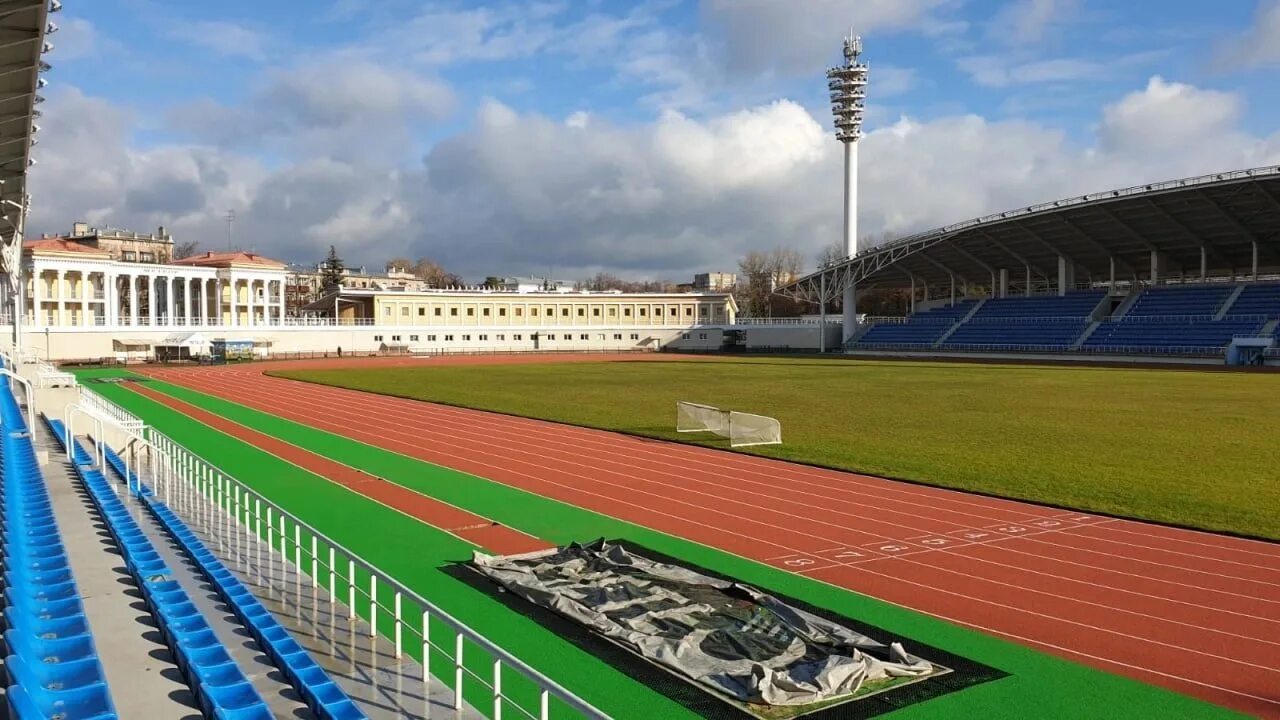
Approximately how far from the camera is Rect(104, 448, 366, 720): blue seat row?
5.60 meters

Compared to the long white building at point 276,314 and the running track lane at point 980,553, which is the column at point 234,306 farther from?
the running track lane at point 980,553

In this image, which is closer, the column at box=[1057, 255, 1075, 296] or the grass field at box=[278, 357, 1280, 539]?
the grass field at box=[278, 357, 1280, 539]

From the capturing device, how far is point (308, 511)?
545 inches

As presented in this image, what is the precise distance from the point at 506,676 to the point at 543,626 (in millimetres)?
1039

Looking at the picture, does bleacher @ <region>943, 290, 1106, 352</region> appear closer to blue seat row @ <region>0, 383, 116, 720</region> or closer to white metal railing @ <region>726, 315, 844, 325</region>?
white metal railing @ <region>726, 315, 844, 325</region>

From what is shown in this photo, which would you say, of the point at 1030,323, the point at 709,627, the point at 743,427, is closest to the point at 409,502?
the point at 709,627

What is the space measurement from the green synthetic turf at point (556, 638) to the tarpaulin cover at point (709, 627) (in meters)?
0.45

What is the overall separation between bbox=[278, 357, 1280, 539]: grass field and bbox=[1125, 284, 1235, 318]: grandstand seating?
669 inches

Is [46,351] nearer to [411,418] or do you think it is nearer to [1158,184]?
[411,418]

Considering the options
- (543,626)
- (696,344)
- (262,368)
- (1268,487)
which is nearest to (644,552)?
(543,626)

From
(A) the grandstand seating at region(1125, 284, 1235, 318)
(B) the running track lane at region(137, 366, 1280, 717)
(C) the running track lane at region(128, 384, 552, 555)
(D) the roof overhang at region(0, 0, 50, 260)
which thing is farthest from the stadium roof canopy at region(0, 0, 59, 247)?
(A) the grandstand seating at region(1125, 284, 1235, 318)

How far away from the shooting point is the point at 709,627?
8062 millimetres

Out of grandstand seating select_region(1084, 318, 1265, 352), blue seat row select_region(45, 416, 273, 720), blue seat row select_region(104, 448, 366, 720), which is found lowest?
blue seat row select_region(104, 448, 366, 720)

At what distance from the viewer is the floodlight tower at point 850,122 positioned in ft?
270
